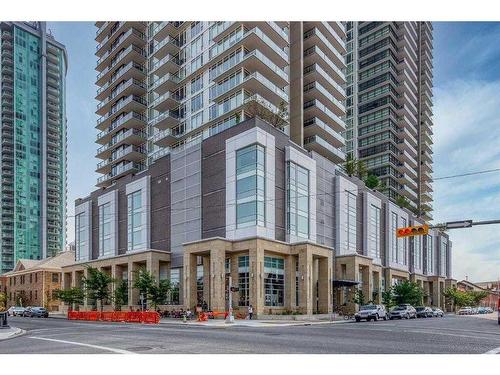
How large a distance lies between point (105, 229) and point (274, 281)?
104ft

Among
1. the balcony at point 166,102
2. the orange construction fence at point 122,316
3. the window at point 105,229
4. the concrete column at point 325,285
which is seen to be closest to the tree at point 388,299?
the concrete column at point 325,285

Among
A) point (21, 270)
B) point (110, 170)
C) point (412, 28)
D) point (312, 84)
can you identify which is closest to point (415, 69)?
point (412, 28)

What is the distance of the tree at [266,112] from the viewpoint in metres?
55.5

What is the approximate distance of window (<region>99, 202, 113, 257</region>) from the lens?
224ft

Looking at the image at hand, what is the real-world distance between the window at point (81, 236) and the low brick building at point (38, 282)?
42.1ft

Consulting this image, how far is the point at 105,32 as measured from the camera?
273ft

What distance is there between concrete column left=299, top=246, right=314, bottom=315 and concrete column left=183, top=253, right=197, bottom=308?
1054 cm

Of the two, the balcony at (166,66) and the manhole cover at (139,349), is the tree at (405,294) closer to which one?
the balcony at (166,66)

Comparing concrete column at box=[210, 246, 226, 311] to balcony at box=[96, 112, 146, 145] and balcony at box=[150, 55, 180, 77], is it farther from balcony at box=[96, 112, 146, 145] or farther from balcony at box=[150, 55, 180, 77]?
balcony at box=[96, 112, 146, 145]

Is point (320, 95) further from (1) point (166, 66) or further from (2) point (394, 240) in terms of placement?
(2) point (394, 240)

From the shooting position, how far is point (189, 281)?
4881 centimetres

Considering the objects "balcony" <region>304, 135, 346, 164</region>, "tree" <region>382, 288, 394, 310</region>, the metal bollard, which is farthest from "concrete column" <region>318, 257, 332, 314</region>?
the metal bollard
